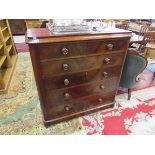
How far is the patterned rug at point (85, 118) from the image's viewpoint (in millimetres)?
1559

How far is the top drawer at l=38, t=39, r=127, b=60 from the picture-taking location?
3.68ft

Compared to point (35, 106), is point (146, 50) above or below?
above

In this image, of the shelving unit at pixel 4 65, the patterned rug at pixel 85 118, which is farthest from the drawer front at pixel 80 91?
the shelving unit at pixel 4 65

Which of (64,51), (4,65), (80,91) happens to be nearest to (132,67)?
(80,91)

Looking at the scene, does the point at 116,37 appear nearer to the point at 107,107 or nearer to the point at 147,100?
the point at 107,107

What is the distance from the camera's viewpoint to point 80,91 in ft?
4.96

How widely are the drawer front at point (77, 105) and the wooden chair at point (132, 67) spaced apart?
0.29 meters

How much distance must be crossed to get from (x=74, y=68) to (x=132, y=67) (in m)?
0.81

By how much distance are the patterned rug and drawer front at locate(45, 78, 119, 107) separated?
329 millimetres

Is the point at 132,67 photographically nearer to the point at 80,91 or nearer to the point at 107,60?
the point at 107,60

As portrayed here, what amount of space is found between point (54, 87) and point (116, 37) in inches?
29.7
